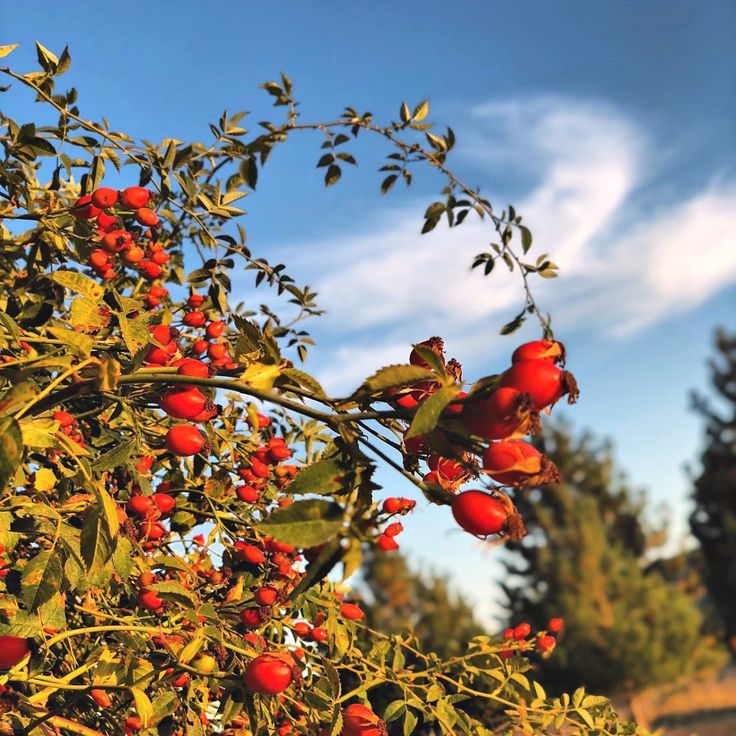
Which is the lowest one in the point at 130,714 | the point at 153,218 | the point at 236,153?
the point at 130,714

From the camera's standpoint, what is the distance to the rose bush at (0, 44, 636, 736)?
979mm

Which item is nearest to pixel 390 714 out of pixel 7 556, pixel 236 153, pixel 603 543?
pixel 7 556

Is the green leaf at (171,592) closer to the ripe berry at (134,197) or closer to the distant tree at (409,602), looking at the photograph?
the ripe berry at (134,197)

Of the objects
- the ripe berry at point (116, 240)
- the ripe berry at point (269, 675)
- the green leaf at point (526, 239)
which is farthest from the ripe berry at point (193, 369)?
the green leaf at point (526, 239)

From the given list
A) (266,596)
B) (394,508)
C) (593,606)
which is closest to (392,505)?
(394,508)

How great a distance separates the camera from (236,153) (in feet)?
8.38

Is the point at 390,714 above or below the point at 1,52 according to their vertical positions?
below

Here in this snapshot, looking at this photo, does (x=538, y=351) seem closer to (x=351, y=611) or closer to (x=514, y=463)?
(x=514, y=463)

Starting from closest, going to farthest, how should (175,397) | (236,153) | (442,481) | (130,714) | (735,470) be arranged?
(442,481) < (175,397) < (130,714) < (236,153) < (735,470)

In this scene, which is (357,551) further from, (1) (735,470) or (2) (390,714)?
(1) (735,470)

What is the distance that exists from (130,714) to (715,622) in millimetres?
26813

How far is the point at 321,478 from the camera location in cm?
97

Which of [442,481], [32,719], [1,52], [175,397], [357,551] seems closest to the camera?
[357,551]

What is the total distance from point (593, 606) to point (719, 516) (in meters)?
9.38
